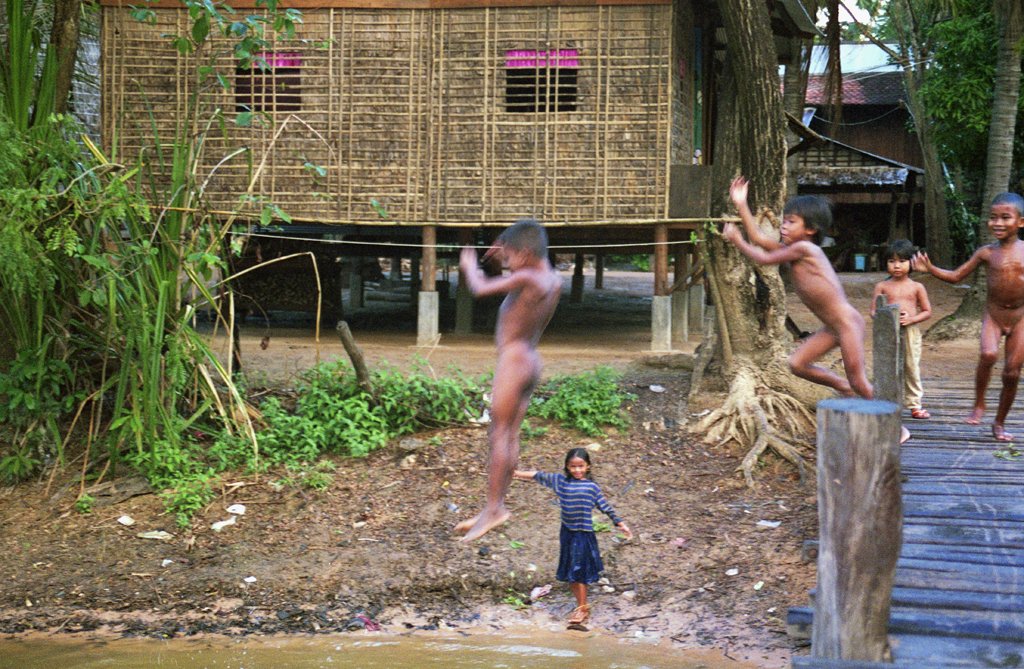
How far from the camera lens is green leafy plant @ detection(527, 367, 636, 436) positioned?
10258 mm

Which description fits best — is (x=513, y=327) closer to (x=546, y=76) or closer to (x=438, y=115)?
(x=546, y=76)

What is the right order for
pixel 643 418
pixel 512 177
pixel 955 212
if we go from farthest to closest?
pixel 955 212
pixel 512 177
pixel 643 418

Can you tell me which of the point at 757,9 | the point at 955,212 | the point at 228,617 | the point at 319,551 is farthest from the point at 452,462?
the point at 955,212

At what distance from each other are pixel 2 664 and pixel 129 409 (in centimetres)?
259

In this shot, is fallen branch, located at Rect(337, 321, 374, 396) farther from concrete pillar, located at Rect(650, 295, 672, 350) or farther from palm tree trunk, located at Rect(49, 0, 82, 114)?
concrete pillar, located at Rect(650, 295, 672, 350)

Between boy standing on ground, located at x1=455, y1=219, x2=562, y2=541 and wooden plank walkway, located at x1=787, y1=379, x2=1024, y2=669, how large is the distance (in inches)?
64.2

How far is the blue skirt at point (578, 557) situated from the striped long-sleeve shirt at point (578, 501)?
76 mm

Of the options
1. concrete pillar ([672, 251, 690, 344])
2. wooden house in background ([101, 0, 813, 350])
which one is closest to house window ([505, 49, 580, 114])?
wooden house in background ([101, 0, 813, 350])

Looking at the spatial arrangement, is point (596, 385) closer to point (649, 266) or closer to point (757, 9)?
point (757, 9)

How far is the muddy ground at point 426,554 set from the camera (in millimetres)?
8281

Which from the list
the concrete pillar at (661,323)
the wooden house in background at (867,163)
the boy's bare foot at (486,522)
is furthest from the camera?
the wooden house in background at (867,163)

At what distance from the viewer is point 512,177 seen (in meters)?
13.3

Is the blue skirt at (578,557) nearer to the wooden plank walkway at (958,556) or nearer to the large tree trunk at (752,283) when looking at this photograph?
the wooden plank walkway at (958,556)

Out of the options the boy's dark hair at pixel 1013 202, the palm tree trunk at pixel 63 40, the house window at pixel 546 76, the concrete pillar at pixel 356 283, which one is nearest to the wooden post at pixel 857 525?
the boy's dark hair at pixel 1013 202
